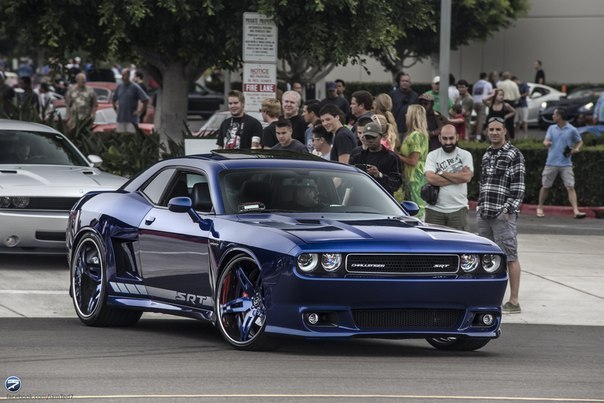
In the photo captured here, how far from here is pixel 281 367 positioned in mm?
9539

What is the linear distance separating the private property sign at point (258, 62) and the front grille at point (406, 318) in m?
9.07

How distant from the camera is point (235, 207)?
10.9 meters

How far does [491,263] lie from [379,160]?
3174mm

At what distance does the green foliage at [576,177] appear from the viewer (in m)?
24.5

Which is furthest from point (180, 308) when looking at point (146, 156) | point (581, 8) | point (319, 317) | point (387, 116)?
point (581, 8)

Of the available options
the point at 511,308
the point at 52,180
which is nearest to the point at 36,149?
the point at 52,180

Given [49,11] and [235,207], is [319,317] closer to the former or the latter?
[235,207]

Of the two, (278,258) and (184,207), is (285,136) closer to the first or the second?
(184,207)

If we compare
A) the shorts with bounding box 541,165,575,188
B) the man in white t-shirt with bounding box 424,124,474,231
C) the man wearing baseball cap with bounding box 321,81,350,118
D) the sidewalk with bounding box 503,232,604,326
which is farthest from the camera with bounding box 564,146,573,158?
the man in white t-shirt with bounding box 424,124,474,231

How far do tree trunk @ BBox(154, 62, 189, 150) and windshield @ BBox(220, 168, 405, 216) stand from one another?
13.4 metres

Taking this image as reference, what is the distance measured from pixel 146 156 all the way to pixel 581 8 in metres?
39.1

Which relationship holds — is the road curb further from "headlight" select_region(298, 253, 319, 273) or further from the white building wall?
the white building wall

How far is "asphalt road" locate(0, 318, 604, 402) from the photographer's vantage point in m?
8.57

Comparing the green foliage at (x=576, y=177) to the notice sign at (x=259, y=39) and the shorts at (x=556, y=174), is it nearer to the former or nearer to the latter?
the shorts at (x=556, y=174)
